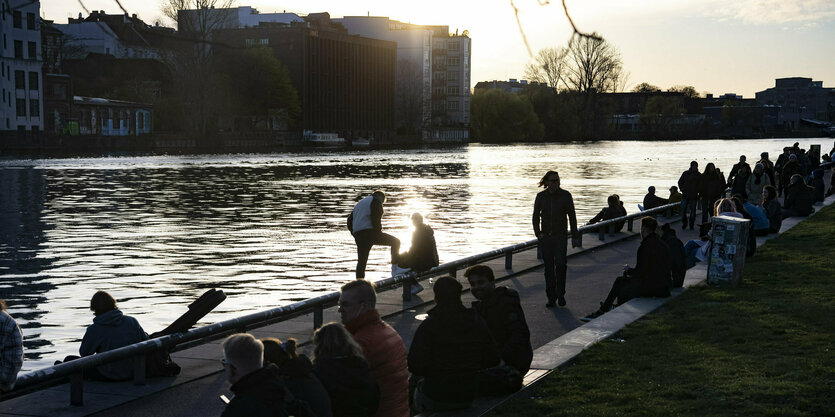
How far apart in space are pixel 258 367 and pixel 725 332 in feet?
23.6

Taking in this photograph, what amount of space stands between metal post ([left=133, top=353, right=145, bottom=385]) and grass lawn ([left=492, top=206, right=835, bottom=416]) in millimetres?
3450

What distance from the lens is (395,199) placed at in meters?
46.3

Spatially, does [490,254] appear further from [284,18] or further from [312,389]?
[284,18]

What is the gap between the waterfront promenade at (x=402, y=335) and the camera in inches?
344

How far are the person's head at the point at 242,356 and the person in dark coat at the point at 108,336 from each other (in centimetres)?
475

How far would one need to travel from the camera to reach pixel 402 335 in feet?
40.1

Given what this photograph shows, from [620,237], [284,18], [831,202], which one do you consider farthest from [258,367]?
[284,18]

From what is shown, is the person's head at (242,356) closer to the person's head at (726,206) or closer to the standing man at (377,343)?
the standing man at (377,343)

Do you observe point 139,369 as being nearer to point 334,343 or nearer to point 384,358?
point 384,358

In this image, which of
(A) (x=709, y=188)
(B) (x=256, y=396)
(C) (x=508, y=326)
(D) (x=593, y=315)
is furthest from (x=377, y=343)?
(A) (x=709, y=188)

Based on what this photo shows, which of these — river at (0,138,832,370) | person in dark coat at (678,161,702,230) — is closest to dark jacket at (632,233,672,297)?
river at (0,138,832,370)

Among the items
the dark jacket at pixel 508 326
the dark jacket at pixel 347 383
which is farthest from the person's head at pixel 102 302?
the dark jacket at pixel 347 383

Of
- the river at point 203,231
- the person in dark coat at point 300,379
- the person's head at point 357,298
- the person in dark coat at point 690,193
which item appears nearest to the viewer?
the person in dark coat at point 300,379

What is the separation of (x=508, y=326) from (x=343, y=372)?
2.91m
